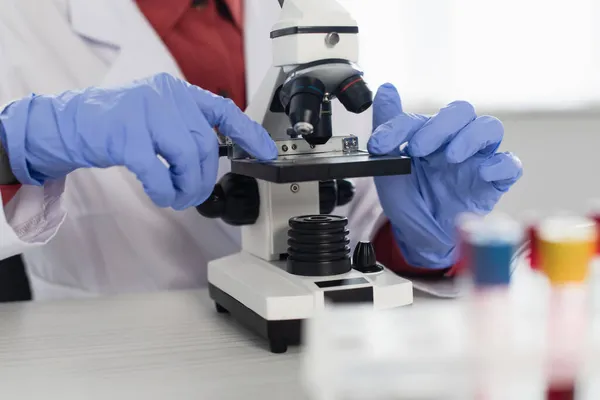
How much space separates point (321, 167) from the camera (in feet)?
2.89

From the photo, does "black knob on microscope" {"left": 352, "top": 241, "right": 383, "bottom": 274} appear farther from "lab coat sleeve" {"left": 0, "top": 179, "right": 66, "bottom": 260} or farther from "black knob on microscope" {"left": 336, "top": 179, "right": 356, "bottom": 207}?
"lab coat sleeve" {"left": 0, "top": 179, "right": 66, "bottom": 260}

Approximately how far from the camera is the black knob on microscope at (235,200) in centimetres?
107

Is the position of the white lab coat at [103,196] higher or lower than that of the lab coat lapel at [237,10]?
lower

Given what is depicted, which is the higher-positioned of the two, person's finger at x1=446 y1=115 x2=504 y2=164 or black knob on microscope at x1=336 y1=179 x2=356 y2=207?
person's finger at x1=446 y1=115 x2=504 y2=164

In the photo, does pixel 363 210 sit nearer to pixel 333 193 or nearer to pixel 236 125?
pixel 333 193

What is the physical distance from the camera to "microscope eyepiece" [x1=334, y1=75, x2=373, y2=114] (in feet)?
2.98

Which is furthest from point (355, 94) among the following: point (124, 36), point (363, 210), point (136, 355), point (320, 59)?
point (124, 36)

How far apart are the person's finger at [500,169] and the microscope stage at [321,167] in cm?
18

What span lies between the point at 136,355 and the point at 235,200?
0.29 m

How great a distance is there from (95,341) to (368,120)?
79cm

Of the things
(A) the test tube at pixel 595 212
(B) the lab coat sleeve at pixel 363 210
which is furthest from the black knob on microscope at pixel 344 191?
(A) the test tube at pixel 595 212

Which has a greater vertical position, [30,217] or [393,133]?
[393,133]

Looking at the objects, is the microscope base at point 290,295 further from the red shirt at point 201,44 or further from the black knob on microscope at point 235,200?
the red shirt at point 201,44

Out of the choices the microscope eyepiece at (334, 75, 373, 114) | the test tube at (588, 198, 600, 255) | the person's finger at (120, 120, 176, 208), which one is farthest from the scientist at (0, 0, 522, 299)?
the test tube at (588, 198, 600, 255)
